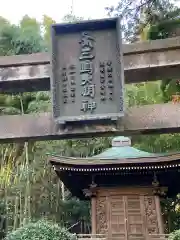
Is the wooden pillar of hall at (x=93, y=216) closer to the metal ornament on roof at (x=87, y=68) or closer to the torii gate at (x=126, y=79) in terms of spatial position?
the torii gate at (x=126, y=79)

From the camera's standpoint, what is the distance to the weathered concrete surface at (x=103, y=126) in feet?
9.91

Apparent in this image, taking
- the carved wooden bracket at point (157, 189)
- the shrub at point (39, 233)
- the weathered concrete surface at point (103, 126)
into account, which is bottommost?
the shrub at point (39, 233)

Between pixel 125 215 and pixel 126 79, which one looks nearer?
pixel 126 79

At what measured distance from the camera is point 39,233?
6586 mm

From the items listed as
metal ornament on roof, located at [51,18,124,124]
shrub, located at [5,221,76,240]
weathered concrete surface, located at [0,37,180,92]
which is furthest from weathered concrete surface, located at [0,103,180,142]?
shrub, located at [5,221,76,240]

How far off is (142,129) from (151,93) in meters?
9.85

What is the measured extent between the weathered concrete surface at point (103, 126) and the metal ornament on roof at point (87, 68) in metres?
0.14

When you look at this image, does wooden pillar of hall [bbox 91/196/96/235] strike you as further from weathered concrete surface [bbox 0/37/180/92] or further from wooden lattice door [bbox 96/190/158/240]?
weathered concrete surface [bbox 0/37/180/92]

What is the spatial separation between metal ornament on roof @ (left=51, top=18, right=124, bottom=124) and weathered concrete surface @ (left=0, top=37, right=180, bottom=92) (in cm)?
12

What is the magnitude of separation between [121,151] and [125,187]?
1754 mm

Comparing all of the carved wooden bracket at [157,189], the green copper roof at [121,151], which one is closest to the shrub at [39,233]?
the carved wooden bracket at [157,189]

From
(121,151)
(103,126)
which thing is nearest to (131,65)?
(103,126)

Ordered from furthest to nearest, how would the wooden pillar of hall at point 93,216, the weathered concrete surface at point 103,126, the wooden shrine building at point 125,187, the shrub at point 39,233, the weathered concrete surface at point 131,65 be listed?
the wooden pillar of hall at point 93,216, the wooden shrine building at point 125,187, the shrub at point 39,233, the weathered concrete surface at point 131,65, the weathered concrete surface at point 103,126

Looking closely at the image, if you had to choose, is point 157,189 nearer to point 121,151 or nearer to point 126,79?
point 121,151
